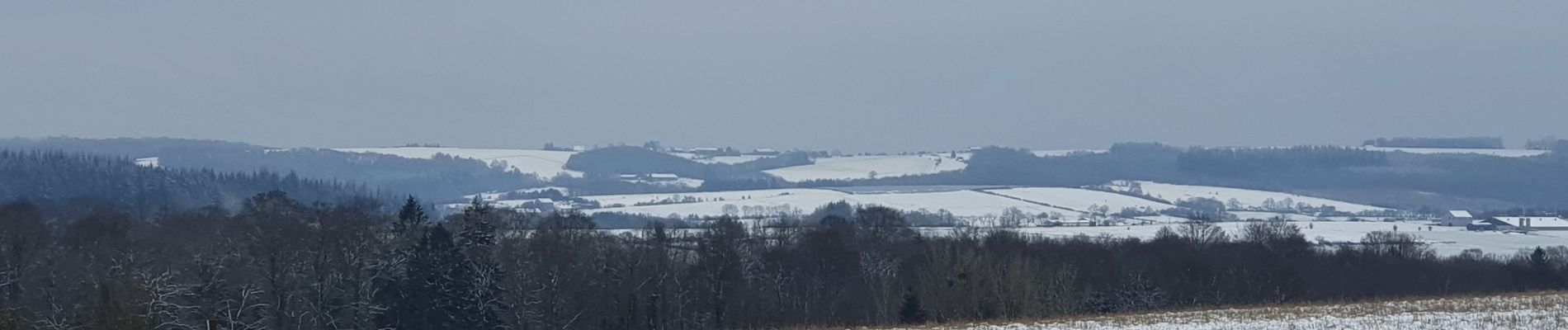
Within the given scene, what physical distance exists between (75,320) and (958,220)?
127992mm

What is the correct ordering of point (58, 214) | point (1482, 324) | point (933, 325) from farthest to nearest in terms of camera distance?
point (58, 214) < point (933, 325) < point (1482, 324)

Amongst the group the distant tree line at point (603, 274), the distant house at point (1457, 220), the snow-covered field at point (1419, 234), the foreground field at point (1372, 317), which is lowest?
the distant tree line at point (603, 274)

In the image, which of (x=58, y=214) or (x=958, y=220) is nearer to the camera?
(x=58, y=214)

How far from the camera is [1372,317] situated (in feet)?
96.7

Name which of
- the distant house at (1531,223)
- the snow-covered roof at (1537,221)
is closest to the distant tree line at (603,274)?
the distant house at (1531,223)

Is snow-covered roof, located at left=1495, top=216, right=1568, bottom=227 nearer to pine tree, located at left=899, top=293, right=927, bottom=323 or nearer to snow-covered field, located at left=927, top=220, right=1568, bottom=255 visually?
snow-covered field, located at left=927, top=220, right=1568, bottom=255

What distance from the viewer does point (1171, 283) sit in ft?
265

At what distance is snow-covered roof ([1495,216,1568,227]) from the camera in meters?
169

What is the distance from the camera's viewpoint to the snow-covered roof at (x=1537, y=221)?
169m

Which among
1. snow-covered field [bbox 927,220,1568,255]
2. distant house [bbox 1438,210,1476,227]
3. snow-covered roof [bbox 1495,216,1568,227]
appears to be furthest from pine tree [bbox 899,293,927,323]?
distant house [bbox 1438,210,1476,227]

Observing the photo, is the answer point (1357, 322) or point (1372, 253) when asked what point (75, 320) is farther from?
point (1372, 253)

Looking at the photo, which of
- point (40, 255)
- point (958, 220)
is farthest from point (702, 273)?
point (958, 220)

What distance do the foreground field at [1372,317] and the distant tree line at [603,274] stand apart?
18.0 metres

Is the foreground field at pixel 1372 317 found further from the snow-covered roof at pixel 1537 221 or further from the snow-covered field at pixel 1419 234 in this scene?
the snow-covered roof at pixel 1537 221
